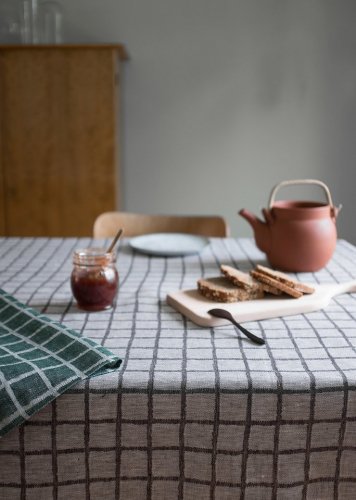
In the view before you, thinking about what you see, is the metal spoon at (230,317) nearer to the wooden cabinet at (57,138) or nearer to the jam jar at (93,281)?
the jam jar at (93,281)

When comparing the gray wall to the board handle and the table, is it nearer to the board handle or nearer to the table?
the board handle

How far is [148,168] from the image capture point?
3.82 m

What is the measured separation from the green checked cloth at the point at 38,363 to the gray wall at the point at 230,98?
2.86 meters

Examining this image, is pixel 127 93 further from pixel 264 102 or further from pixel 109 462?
pixel 109 462

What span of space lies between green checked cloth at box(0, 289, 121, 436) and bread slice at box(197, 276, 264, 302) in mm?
317

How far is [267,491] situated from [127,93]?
10.7 ft

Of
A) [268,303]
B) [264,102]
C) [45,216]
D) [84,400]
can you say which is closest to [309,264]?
[268,303]

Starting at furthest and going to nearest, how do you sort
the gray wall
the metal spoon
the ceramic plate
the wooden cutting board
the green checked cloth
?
1. the gray wall
2. the ceramic plate
3. the wooden cutting board
4. the metal spoon
5. the green checked cloth

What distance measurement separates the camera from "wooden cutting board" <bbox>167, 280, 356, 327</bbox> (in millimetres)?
1071

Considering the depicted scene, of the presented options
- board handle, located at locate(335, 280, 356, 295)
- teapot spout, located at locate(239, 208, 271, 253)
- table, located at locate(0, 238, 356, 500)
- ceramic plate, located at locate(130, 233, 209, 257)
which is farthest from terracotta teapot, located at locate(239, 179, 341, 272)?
table, located at locate(0, 238, 356, 500)

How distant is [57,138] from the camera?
322cm

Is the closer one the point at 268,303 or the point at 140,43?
the point at 268,303

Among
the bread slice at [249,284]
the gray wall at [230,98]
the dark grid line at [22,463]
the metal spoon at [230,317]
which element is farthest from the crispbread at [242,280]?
the gray wall at [230,98]

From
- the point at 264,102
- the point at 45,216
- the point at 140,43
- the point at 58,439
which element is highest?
the point at 140,43
